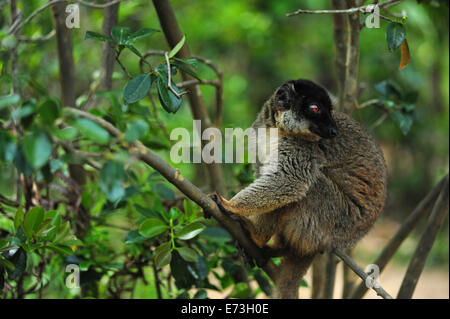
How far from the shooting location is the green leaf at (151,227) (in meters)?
2.56

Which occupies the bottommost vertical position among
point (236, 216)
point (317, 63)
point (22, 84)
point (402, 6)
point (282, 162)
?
point (236, 216)

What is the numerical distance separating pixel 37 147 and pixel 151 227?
44.8 inches

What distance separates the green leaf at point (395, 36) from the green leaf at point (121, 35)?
137 cm

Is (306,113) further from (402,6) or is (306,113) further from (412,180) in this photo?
(412,180)

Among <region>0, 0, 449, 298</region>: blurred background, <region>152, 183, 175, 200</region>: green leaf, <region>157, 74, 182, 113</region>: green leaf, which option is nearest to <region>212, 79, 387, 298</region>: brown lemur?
<region>152, 183, 175, 200</region>: green leaf

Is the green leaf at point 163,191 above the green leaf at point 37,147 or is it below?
below

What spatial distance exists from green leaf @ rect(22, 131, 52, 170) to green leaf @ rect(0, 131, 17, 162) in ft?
0.29

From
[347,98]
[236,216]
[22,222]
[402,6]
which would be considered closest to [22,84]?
[22,222]

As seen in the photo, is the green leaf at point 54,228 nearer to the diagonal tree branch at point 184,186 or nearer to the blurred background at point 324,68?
the diagonal tree branch at point 184,186

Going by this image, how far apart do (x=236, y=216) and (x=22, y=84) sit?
1680 mm

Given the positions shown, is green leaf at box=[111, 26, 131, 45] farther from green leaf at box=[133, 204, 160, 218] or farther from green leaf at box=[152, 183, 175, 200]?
green leaf at box=[152, 183, 175, 200]

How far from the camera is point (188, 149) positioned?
3.91 meters
